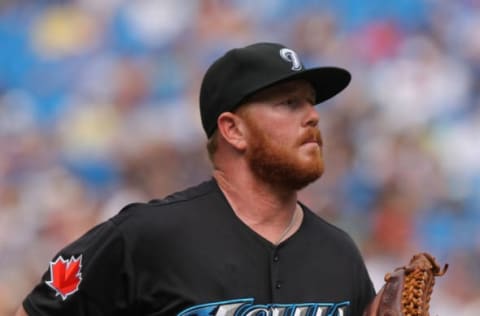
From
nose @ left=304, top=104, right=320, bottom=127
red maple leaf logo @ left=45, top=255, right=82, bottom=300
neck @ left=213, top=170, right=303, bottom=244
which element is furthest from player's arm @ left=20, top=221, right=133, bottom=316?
nose @ left=304, top=104, right=320, bottom=127

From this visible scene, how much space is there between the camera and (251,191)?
2.46 m

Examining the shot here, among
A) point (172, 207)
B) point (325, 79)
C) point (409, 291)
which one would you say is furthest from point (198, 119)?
point (409, 291)

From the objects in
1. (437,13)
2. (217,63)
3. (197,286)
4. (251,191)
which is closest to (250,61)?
(217,63)

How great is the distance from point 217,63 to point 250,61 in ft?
0.40

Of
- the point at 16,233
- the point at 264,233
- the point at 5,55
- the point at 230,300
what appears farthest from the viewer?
the point at 5,55

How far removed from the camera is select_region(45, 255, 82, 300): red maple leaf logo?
233 cm

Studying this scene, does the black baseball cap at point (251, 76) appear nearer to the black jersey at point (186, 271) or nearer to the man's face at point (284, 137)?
the man's face at point (284, 137)

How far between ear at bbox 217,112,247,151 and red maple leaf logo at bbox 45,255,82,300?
18.6 inches

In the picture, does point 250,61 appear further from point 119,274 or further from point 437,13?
point 437,13

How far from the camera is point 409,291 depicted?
238 cm

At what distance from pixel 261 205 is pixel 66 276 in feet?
1.66

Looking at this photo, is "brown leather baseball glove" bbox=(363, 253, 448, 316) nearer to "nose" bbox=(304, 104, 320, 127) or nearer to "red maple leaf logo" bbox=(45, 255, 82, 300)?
"nose" bbox=(304, 104, 320, 127)

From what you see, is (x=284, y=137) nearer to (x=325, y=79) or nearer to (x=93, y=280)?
(x=325, y=79)

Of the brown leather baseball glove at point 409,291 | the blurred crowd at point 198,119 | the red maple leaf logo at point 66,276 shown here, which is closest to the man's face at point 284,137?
the brown leather baseball glove at point 409,291
